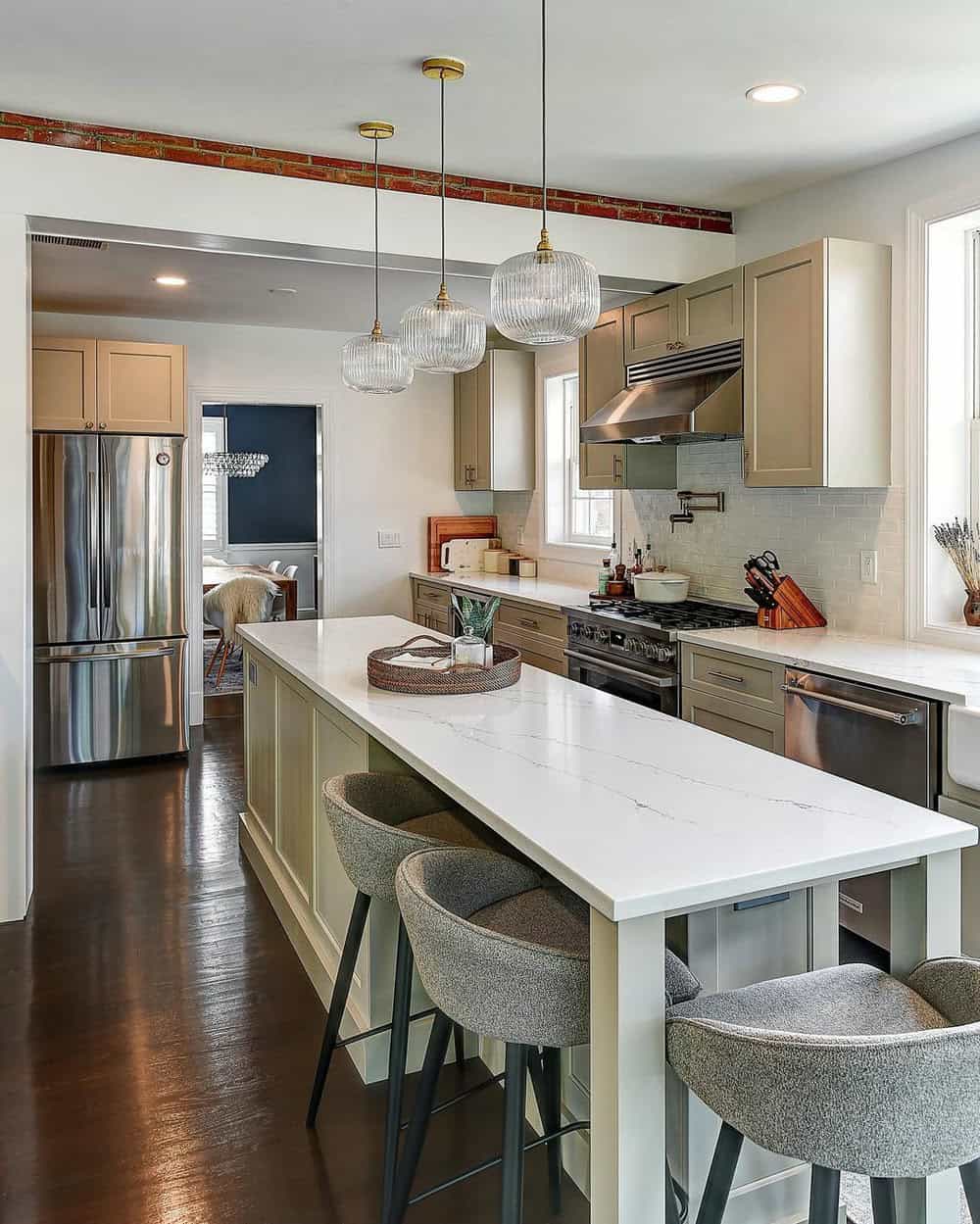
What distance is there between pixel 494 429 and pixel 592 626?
2366 mm

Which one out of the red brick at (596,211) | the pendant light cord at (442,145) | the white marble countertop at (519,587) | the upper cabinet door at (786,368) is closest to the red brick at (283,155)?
the pendant light cord at (442,145)

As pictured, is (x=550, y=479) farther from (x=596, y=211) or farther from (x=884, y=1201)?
(x=884, y=1201)

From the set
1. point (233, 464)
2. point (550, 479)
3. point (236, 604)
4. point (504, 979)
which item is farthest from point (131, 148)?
point (233, 464)

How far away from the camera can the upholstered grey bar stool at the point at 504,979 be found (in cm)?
155

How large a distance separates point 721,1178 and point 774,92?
312 cm

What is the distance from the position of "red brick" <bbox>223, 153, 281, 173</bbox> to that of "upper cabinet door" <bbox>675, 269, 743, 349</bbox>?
1.80 meters

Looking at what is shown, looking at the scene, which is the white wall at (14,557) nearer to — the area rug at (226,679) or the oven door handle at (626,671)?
the oven door handle at (626,671)

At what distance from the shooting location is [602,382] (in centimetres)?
510

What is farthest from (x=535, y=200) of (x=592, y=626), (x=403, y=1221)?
(x=403, y=1221)

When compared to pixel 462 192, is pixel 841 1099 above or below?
below

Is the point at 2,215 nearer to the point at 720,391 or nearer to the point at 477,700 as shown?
the point at 477,700

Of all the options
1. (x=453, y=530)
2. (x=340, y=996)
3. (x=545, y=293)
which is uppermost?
(x=545, y=293)

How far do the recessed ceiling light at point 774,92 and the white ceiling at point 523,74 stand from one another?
5 centimetres

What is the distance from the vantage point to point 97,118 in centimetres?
348
